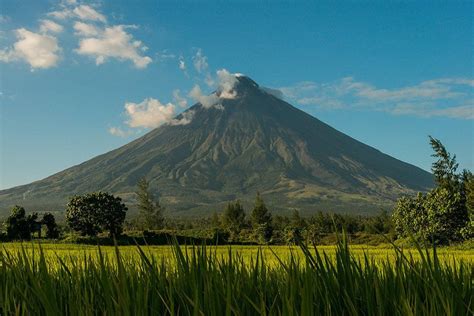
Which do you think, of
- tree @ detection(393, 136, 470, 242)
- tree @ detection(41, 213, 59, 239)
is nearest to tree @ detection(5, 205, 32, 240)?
tree @ detection(41, 213, 59, 239)

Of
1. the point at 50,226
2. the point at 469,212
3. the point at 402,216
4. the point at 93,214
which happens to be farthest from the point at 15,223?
the point at 469,212

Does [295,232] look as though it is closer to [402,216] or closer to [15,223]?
[15,223]

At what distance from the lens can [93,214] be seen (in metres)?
73.6

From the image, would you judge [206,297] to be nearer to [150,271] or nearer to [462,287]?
[150,271]

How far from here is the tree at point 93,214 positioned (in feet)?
240

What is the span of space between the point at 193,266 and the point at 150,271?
197 millimetres

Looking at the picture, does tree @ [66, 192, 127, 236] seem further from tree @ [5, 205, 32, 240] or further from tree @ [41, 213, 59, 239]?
tree @ [5, 205, 32, 240]

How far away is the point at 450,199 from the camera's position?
209 ft

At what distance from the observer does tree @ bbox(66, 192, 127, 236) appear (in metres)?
73.1

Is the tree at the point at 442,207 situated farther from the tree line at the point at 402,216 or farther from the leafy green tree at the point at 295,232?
the leafy green tree at the point at 295,232

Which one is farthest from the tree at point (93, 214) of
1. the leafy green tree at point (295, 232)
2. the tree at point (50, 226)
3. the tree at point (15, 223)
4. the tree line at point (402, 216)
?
the leafy green tree at point (295, 232)

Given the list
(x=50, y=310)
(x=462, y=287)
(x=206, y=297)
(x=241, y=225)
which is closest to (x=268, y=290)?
(x=206, y=297)

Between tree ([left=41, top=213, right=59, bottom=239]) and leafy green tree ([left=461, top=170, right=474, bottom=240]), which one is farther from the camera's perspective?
tree ([left=41, top=213, right=59, bottom=239])

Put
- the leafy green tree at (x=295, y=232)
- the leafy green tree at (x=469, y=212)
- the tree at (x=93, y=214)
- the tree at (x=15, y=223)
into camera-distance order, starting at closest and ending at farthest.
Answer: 1. the leafy green tree at (x=295, y=232)
2. the leafy green tree at (x=469, y=212)
3. the tree at (x=15, y=223)
4. the tree at (x=93, y=214)
